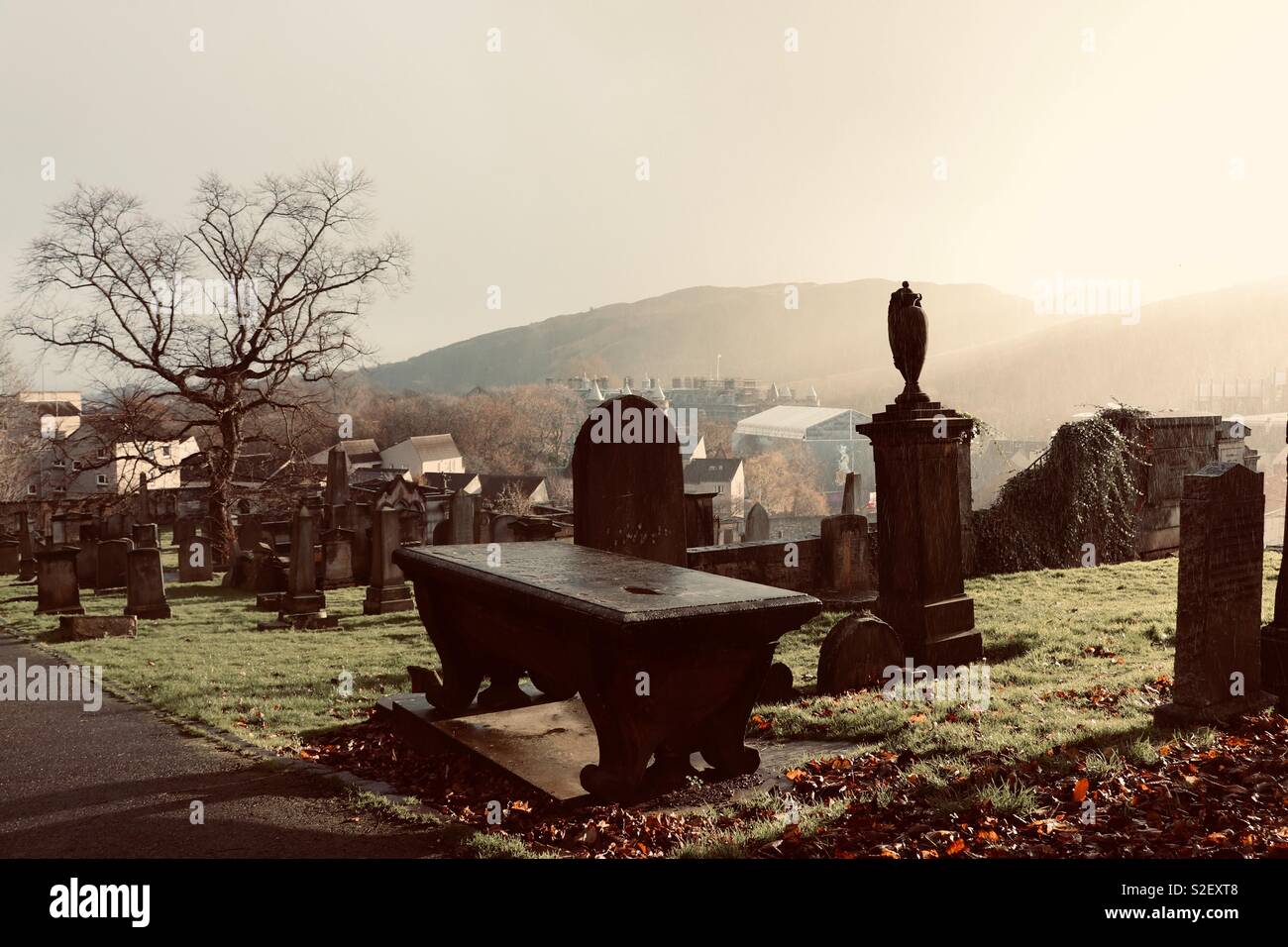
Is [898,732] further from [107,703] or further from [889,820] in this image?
[107,703]

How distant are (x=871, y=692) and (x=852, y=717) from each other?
979mm

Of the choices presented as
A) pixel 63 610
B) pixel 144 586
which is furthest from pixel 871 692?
pixel 63 610

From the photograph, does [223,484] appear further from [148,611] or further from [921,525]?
Answer: [921,525]

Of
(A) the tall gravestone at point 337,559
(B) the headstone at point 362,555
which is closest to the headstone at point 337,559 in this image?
(A) the tall gravestone at point 337,559

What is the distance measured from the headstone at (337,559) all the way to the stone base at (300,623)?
4103 millimetres

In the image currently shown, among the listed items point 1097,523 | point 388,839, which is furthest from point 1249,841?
point 1097,523

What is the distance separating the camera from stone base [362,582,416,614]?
573 inches

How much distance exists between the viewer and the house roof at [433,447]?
2527 inches

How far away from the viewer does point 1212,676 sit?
575 cm

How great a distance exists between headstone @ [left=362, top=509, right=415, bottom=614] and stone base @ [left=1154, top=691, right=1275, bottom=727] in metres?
11.6

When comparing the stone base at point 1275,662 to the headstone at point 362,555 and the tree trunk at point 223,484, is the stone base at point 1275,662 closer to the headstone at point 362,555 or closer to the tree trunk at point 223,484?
the headstone at point 362,555

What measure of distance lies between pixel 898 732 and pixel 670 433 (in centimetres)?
292

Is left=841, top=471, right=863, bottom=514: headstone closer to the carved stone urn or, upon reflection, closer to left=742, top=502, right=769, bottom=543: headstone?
left=742, top=502, right=769, bottom=543: headstone

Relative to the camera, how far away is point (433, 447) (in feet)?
213
